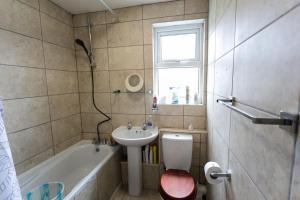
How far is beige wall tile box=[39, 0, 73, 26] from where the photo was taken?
171 cm

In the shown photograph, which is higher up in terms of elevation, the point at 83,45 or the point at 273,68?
the point at 83,45

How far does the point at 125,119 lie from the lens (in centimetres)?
213

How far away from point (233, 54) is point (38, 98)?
190cm

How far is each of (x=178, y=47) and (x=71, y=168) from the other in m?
2.23

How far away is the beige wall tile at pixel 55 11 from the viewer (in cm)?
171

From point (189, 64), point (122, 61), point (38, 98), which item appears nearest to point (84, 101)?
point (38, 98)

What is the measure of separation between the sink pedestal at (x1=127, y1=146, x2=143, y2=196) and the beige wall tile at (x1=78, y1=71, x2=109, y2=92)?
0.94 meters

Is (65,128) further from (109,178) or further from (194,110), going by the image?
(194,110)

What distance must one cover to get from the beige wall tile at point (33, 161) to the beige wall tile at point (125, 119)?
2.76 ft

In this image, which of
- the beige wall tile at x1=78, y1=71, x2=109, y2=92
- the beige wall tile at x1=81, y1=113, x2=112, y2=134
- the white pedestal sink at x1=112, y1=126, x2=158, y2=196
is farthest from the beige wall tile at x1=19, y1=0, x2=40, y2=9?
the white pedestal sink at x1=112, y1=126, x2=158, y2=196

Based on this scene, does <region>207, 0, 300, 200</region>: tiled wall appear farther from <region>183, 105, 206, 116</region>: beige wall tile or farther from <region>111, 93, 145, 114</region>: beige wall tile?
<region>111, 93, 145, 114</region>: beige wall tile

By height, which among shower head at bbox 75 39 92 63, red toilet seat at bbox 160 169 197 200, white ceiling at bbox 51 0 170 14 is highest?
white ceiling at bbox 51 0 170 14

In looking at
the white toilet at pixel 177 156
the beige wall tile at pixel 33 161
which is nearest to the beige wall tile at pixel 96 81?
the beige wall tile at pixel 33 161

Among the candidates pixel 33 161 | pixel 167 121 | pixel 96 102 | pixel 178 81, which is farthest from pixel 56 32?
pixel 167 121
